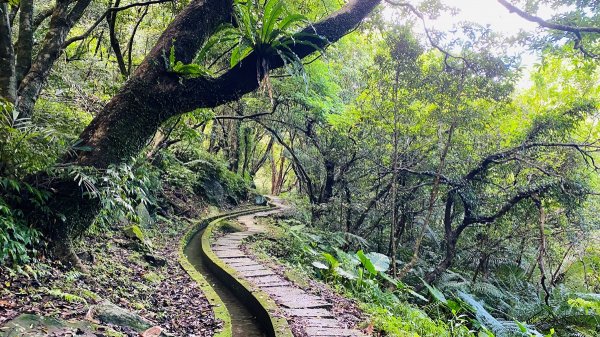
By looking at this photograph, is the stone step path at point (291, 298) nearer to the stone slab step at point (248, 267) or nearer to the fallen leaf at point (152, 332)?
the stone slab step at point (248, 267)

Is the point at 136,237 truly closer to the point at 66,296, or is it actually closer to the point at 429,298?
the point at 66,296

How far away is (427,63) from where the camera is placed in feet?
28.5

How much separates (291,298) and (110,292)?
2205 millimetres

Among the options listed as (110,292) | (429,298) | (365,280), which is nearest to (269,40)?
(110,292)

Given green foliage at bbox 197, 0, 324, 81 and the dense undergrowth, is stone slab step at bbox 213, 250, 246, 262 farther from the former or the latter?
green foliage at bbox 197, 0, 324, 81

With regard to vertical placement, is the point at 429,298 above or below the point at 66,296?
below

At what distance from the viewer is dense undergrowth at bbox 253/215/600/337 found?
5551 mm

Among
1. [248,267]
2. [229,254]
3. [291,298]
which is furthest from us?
[229,254]

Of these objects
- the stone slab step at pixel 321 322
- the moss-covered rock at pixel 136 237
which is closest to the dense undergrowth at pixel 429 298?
the stone slab step at pixel 321 322

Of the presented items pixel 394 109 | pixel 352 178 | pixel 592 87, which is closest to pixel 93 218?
pixel 394 109

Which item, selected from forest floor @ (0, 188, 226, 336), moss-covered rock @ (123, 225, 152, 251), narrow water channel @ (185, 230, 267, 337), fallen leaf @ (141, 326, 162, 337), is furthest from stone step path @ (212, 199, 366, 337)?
fallen leaf @ (141, 326, 162, 337)

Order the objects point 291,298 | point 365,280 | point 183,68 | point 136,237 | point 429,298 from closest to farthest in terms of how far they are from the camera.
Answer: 1. point 183,68
2. point 291,298
3. point 365,280
4. point 136,237
5. point 429,298

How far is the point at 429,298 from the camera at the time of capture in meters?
8.98

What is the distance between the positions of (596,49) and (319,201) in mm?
8161
